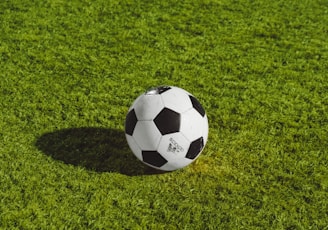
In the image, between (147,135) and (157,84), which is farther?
(157,84)

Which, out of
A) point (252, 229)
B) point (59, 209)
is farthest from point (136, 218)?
point (252, 229)

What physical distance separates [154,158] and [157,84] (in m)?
1.78

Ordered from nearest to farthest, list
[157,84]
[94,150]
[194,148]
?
1. [194,148]
2. [94,150]
3. [157,84]

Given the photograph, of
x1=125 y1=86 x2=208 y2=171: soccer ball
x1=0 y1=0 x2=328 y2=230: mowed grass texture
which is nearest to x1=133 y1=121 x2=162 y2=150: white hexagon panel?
x1=125 y1=86 x2=208 y2=171: soccer ball

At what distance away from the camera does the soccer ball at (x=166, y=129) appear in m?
3.94

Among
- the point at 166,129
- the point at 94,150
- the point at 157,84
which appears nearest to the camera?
the point at 166,129

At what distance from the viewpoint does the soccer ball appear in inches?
155

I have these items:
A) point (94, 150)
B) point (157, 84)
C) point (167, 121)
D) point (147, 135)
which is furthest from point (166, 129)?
point (157, 84)

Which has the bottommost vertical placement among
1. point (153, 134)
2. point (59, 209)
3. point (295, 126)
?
point (59, 209)

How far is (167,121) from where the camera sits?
155 inches

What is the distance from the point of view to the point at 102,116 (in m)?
5.04

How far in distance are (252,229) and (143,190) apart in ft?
3.27

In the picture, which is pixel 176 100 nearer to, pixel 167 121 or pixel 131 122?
pixel 167 121

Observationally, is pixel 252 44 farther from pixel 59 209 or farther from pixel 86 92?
pixel 59 209
